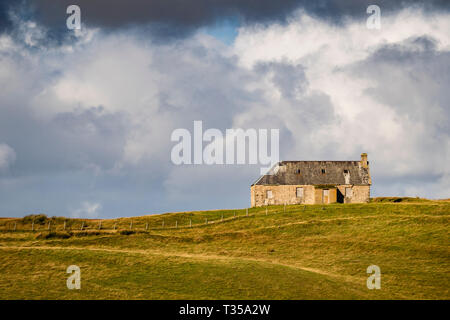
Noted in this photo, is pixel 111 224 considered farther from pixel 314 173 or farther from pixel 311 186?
pixel 314 173

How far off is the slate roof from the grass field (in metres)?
13.5

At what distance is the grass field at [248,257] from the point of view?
34.2 metres

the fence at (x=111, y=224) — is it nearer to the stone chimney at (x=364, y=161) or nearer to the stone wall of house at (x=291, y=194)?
the stone wall of house at (x=291, y=194)

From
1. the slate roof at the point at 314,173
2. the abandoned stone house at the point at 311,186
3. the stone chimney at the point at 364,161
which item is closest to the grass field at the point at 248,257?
the abandoned stone house at the point at 311,186

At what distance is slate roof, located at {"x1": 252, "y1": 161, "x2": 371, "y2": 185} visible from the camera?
8494 centimetres

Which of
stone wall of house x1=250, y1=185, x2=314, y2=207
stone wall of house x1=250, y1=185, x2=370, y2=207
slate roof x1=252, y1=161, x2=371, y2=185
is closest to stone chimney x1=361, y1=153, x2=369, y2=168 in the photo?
slate roof x1=252, y1=161, x2=371, y2=185

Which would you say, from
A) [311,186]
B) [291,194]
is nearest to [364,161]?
[311,186]

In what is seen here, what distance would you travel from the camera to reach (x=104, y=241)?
54.8m

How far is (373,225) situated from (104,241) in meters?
29.8

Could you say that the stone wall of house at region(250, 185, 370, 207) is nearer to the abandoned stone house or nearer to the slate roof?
the abandoned stone house

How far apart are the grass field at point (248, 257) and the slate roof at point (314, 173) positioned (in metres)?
13.5

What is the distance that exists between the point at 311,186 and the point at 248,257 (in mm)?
40331
